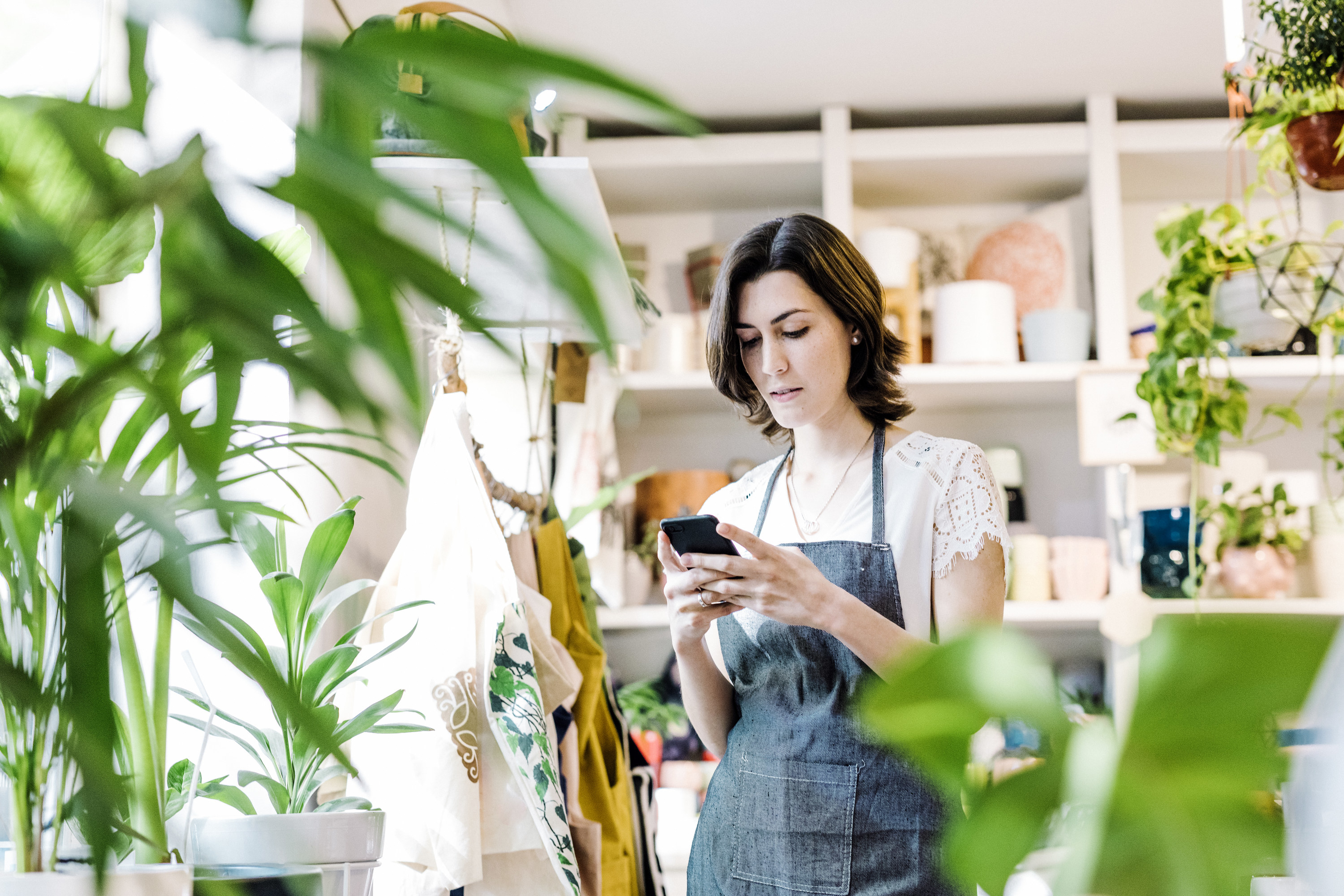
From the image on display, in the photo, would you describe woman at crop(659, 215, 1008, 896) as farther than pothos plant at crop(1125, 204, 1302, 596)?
No

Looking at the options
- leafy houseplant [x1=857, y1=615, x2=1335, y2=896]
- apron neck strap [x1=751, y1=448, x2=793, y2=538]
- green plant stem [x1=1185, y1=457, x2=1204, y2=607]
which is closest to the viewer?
leafy houseplant [x1=857, y1=615, x2=1335, y2=896]

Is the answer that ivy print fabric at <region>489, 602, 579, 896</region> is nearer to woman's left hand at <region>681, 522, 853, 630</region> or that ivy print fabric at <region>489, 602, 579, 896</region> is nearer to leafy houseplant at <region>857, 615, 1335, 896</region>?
woman's left hand at <region>681, 522, 853, 630</region>

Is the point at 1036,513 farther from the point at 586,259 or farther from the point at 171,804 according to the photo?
the point at 586,259

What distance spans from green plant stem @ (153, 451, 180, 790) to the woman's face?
0.76 m

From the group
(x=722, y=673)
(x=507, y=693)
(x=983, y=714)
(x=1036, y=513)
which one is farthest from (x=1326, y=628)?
(x=1036, y=513)

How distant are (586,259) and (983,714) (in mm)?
79

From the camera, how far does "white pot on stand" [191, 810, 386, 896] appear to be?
2.95ft

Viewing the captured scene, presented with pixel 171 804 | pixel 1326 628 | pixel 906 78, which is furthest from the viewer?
pixel 906 78

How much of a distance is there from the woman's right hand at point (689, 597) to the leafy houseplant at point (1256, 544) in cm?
175

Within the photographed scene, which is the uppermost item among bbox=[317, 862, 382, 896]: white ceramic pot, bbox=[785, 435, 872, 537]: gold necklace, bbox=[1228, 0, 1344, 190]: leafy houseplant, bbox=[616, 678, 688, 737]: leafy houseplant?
bbox=[1228, 0, 1344, 190]: leafy houseplant

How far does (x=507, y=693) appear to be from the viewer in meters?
1.22

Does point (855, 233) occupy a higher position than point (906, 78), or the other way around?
point (906, 78)

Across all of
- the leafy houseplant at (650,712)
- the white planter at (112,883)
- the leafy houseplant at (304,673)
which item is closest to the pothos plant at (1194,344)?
the leafy houseplant at (650,712)

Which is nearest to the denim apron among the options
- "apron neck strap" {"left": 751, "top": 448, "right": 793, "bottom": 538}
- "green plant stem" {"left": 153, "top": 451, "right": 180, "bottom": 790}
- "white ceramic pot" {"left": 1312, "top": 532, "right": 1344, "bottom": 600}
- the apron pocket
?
the apron pocket
